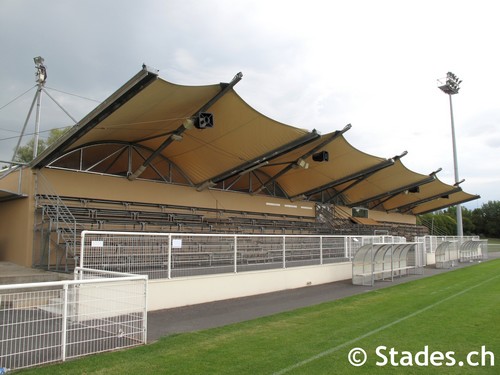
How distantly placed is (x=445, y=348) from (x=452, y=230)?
75250mm

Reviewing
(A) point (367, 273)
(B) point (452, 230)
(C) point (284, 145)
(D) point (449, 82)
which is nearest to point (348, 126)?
(C) point (284, 145)

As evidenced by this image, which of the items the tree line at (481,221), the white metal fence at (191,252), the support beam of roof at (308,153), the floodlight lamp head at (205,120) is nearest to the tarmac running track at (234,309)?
the white metal fence at (191,252)

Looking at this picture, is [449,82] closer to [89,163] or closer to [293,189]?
[293,189]

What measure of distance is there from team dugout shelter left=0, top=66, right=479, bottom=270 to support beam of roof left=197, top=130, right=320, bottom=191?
5cm

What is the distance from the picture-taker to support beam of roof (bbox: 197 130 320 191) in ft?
59.4

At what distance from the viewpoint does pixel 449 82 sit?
4044 cm

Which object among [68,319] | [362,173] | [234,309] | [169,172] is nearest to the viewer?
[68,319]

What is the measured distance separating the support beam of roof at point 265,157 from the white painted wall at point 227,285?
18.5 ft

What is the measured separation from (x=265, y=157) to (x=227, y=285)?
916cm

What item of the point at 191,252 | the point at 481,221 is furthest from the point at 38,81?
the point at 481,221

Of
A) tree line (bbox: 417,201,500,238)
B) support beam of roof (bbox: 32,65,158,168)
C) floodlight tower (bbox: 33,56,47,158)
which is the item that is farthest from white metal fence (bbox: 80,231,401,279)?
tree line (bbox: 417,201,500,238)

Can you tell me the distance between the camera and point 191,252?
10312 mm

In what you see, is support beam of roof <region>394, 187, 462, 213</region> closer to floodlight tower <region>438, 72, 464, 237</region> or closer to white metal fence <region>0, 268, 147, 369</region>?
floodlight tower <region>438, 72, 464, 237</region>

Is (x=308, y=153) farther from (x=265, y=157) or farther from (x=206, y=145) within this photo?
(x=206, y=145)
